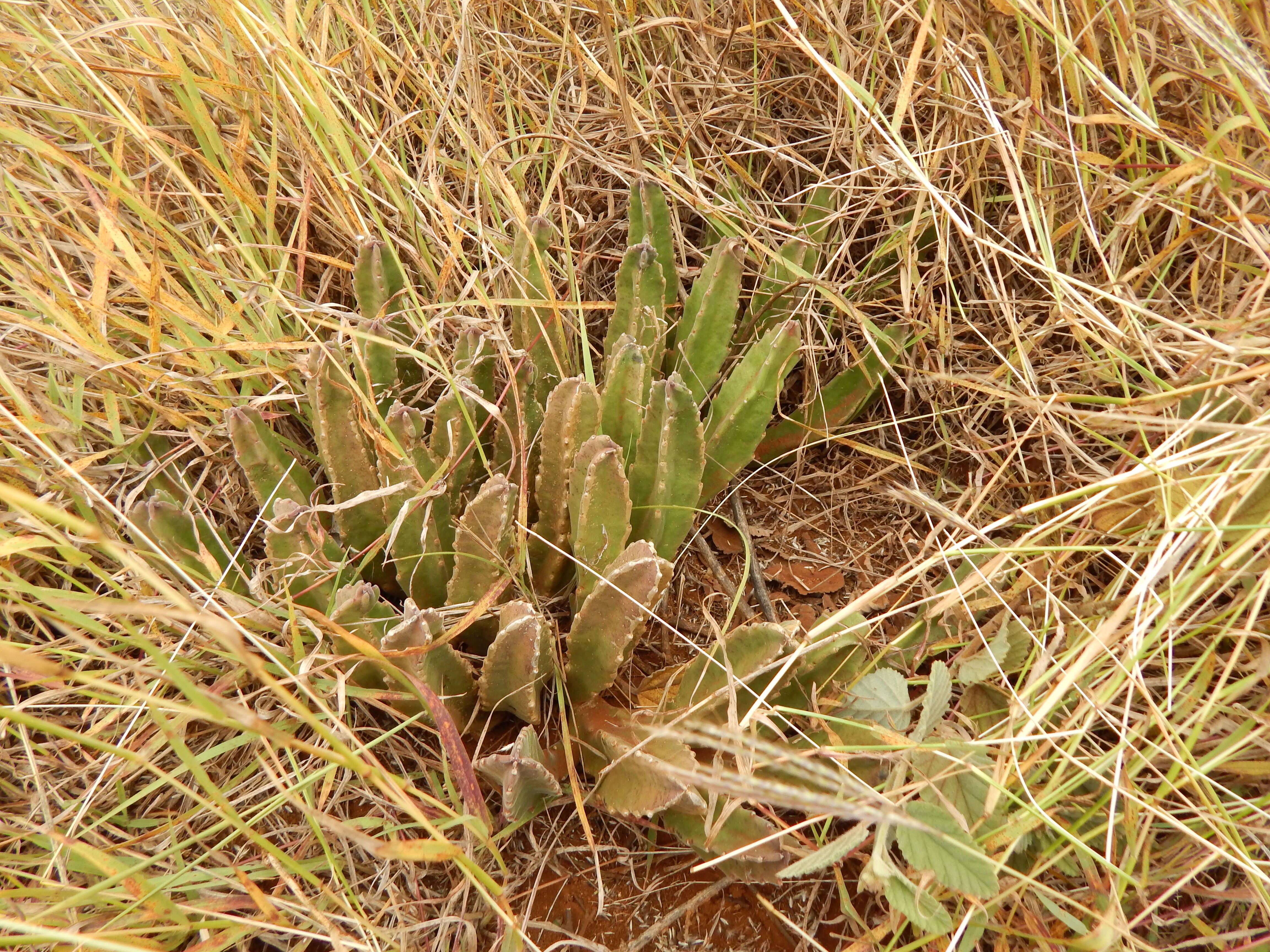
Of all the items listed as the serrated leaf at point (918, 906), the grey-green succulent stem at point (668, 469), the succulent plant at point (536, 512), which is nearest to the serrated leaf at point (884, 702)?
the succulent plant at point (536, 512)

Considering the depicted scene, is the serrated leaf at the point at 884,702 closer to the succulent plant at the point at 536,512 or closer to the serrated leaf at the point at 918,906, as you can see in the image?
the succulent plant at the point at 536,512

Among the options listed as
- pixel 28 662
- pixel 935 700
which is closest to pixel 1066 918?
pixel 935 700

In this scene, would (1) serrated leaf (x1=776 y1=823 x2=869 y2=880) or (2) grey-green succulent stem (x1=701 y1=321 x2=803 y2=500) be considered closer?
(1) serrated leaf (x1=776 y1=823 x2=869 y2=880)

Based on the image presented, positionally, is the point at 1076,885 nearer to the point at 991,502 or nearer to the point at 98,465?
the point at 991,502

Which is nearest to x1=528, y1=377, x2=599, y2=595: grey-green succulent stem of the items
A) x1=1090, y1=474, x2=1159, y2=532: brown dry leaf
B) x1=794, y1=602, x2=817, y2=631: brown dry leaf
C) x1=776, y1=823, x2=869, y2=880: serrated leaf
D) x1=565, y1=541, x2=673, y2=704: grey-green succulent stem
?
x1=565, y1=541, x2=673, y2=704: grey-green succulent stem

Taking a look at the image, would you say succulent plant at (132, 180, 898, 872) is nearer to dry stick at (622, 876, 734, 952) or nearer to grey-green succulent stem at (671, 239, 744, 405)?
grey-green succulent stem at (671, 239, 744, 405)

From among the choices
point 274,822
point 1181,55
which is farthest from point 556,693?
point 1181,55

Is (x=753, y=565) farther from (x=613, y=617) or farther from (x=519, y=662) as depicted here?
(x=519, y=662)
